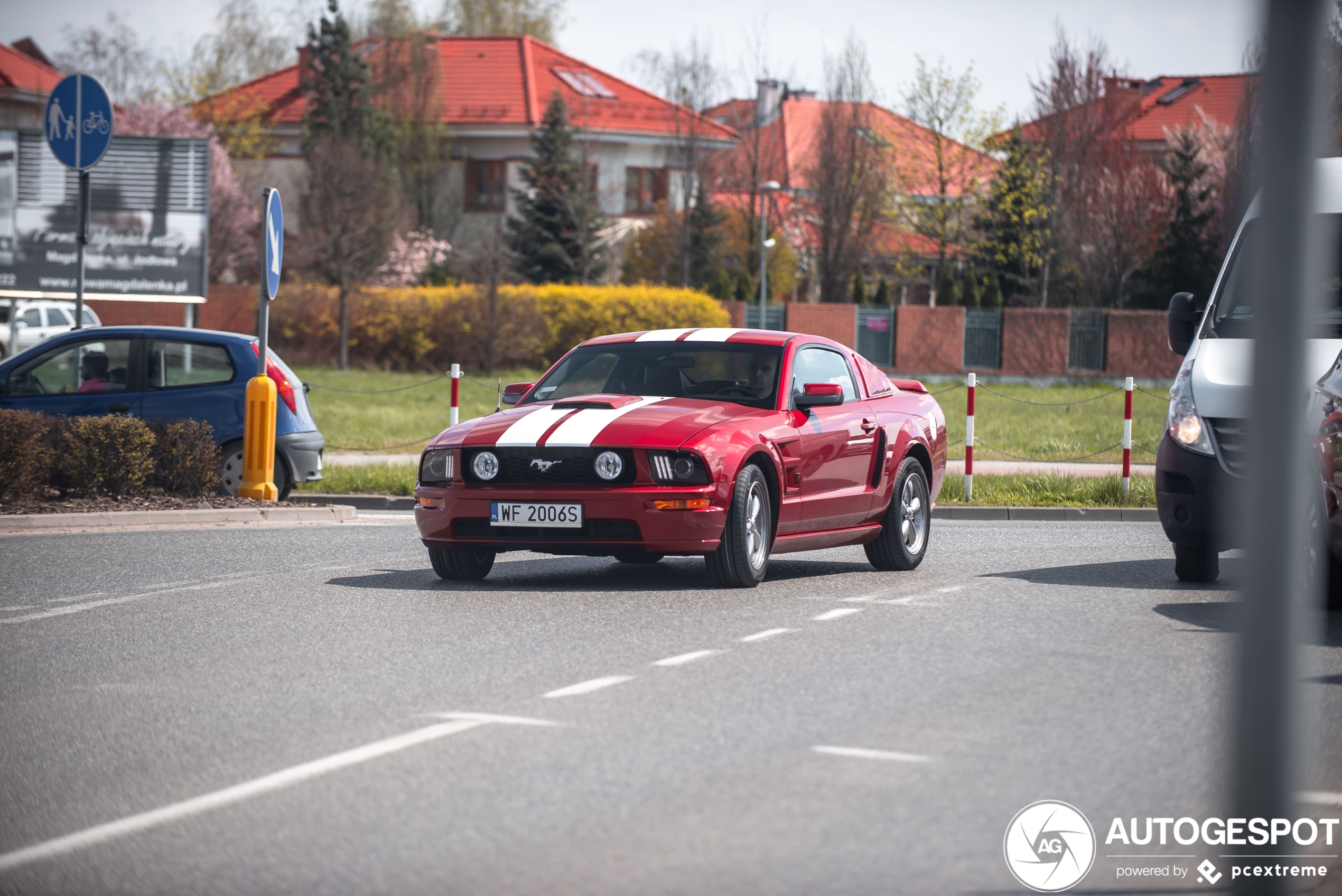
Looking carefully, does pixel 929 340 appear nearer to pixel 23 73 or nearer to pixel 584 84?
pixel 584 84

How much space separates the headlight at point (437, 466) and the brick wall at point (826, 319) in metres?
45.2

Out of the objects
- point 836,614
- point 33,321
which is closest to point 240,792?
point 836,614

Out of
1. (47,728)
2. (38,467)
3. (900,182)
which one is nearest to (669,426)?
(47,728)

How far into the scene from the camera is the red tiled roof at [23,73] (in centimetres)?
5688

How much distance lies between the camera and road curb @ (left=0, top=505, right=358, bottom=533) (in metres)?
12.8

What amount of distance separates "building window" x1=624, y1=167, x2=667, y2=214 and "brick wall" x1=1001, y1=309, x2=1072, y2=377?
63.3 feet

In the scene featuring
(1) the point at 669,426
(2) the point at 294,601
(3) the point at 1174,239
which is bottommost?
(2) the point at 294,601

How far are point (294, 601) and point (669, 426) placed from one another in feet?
7.53

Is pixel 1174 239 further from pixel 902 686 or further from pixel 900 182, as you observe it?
pixel 902 686

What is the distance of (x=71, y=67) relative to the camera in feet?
245

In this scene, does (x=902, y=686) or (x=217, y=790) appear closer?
(x=217, y=790)

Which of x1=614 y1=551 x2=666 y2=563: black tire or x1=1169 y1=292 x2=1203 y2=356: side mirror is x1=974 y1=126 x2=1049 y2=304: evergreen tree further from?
x1=614 y1=551 x2=666 y2=563: black tire

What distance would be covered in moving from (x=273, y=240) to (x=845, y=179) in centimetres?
4859

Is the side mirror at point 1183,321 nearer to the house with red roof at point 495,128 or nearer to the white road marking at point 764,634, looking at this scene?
the white road marking at point 764,634
